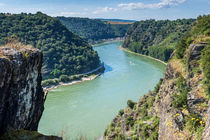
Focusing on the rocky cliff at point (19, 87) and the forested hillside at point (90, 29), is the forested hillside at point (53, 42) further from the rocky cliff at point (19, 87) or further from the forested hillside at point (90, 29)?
the forested hillside at point (90, 29)

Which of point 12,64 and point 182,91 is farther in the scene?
point 182,91

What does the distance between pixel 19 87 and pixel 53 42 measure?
53.6 meters

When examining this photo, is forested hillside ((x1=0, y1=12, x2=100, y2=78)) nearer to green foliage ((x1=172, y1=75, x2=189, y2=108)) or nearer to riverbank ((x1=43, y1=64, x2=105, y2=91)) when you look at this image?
riverbank ((x1=43, y1=64, x2=105, y2=91))

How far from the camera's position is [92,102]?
A: 31.7 m

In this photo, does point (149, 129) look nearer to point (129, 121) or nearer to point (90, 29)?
point (129, 121)

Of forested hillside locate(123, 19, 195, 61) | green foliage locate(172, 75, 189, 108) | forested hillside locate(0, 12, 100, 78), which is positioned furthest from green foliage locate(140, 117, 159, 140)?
forested hillside locate(123, 19, 195, 61)

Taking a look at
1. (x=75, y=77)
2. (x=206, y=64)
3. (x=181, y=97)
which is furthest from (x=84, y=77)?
(x=206, y=64)

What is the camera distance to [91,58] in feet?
181

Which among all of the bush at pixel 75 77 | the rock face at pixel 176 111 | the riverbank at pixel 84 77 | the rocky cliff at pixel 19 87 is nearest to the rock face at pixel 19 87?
the rocky cliff at pixel 19 87

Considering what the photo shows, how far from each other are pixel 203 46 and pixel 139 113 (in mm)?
8614

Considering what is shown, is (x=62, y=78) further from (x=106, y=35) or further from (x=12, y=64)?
(x=106, y=35)

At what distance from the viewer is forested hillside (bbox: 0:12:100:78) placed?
163 feet

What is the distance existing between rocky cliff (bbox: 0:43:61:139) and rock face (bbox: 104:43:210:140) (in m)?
4.66

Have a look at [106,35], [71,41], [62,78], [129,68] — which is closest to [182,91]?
[62,78]
